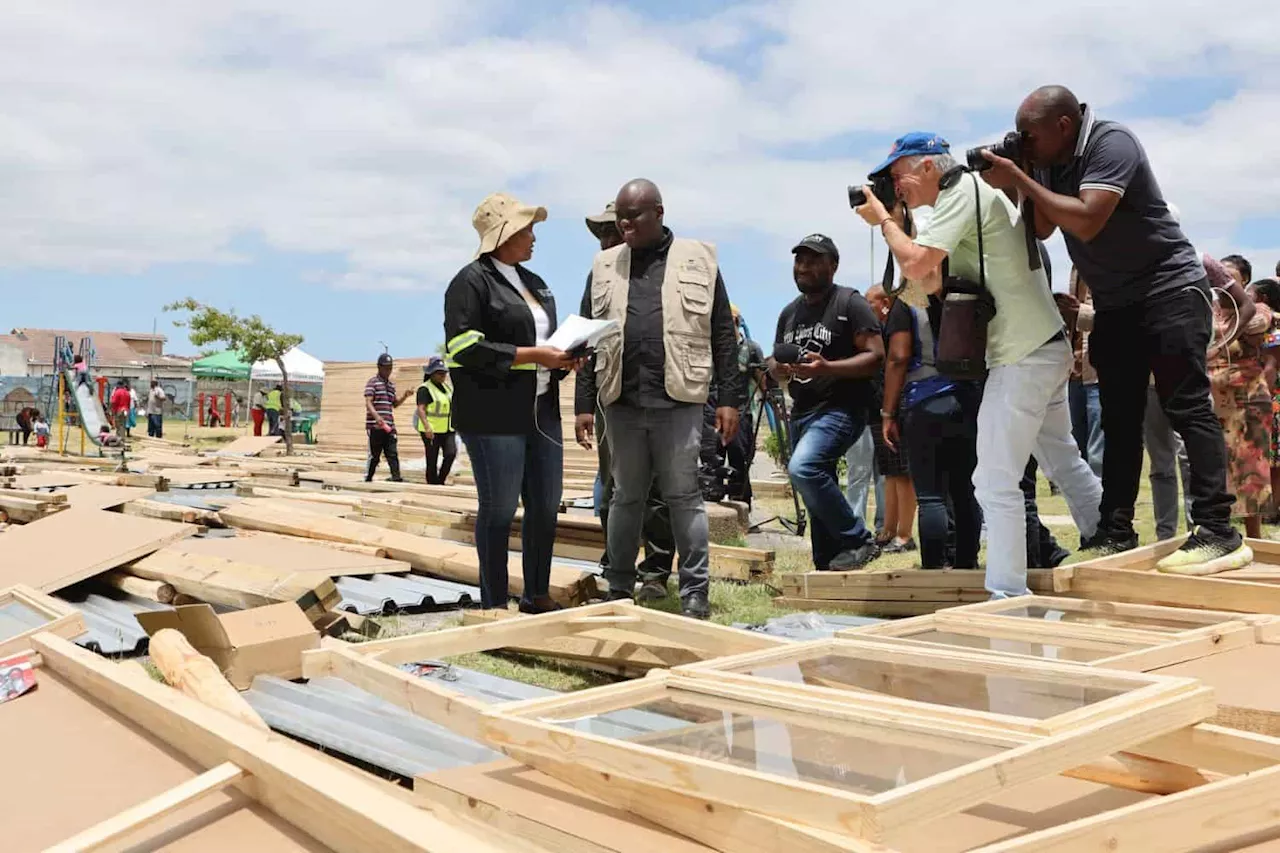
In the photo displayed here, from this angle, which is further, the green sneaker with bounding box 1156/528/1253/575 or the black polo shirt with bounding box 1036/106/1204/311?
the green sneaker with bounding box 1156/528/1253/575

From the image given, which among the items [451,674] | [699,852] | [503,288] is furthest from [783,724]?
[503,288]

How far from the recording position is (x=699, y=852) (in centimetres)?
211

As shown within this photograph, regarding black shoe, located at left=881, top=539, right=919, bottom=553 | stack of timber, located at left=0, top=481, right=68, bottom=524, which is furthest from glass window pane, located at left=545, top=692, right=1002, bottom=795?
stack of timber, located at left=0, top=481, right=68, bottom=524

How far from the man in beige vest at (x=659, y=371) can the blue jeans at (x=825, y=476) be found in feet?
2.92

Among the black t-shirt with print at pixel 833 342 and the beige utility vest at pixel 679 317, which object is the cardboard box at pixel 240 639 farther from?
the black t-shirt with print at pixel 833 342

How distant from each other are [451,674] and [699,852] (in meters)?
1.94

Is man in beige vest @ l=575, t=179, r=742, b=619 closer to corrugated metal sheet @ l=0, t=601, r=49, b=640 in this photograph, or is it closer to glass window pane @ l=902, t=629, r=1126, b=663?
glass window pane @ l=902, t=629, r=1126, b=663

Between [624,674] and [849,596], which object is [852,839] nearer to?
[624,674]

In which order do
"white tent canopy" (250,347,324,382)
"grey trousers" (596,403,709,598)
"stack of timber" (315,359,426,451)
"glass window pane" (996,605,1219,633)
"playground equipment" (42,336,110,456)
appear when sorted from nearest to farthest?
"glass window pane" (996,605,1219,633) < "grey trousers" (596,403,709,598) < "playground equipment" (42,336,110,456) < "stack of timber" (315,359,426,451) < "white tent canopy" (250,347,324,382)

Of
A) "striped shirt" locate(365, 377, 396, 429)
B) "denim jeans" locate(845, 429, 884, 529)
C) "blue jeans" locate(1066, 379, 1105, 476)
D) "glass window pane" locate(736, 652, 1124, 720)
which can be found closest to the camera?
"glass window pane" locate(736, 652, 1124, 720)

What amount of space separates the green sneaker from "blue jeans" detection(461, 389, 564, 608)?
243 centimetres

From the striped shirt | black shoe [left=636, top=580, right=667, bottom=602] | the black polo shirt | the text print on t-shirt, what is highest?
the black polo shirt

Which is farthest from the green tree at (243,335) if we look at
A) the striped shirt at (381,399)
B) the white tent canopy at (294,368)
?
the striped shirt at (381,399)

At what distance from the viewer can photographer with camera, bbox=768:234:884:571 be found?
5688 millimetres
